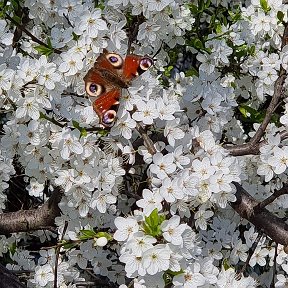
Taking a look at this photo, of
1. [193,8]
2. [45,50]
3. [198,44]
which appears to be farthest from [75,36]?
[193,8]

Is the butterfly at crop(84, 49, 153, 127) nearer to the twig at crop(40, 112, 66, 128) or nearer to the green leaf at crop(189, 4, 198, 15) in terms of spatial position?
the twig at crop(40, 112, 66, 128)

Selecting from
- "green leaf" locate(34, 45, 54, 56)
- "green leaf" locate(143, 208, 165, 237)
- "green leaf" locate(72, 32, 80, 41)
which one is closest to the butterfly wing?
"green leaf" locate(72, 32, 80, 41)

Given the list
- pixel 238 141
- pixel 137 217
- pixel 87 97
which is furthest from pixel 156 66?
pixel 137 217

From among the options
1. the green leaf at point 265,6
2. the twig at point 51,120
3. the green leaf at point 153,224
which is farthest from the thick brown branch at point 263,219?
the green leaf at point 265,6

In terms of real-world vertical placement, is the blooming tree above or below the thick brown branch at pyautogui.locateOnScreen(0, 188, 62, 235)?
above

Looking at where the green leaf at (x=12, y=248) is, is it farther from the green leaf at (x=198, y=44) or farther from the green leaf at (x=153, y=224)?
the green leaf at (x=153, y=224)

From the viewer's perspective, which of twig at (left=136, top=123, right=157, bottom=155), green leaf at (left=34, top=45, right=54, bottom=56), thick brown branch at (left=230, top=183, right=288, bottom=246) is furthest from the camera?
green leaf at (left=34, top=45, right=54, bottom=56)

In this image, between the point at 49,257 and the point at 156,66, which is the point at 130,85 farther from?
the point at 49,257
